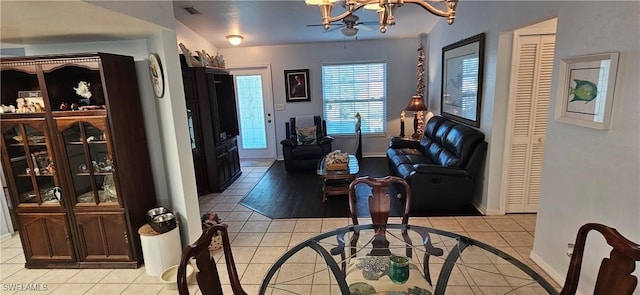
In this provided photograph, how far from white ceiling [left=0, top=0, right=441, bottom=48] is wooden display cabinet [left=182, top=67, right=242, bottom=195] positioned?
79 cm

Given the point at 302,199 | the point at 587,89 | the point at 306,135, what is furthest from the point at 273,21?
the point at 587,89

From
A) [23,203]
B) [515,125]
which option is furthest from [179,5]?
[515,125]

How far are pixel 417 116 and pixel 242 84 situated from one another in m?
3.67

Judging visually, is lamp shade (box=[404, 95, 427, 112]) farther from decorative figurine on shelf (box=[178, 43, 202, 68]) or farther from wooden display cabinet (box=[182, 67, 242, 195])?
decorative figurine on shelf (box=[178, 43, 202, 68])

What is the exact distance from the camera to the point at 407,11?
173 inches

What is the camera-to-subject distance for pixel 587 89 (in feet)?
6.57

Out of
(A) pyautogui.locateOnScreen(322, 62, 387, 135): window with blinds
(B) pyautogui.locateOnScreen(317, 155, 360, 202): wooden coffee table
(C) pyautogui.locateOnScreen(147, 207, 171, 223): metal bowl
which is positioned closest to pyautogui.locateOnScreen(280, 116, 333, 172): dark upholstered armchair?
(A) pyautogui.locateOnScreen(322, 62, 387, 135): window with blinds

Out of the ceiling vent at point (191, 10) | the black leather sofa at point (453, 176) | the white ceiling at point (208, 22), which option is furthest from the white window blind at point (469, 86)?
→ the ceiling vent at point (191, 10)

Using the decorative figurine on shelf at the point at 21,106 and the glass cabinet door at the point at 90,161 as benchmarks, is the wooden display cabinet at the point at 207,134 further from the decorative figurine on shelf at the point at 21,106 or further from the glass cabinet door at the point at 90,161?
the decorative figurine on shelf at the point at 21,106

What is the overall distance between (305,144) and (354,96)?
1.56 metres

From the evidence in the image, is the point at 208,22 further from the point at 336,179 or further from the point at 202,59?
the point at 336,179

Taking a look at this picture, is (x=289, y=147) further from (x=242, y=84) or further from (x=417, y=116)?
(x=417, y=116)

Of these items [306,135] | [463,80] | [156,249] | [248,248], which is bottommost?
[248,248]

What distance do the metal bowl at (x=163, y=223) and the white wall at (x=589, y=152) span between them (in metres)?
3.16
